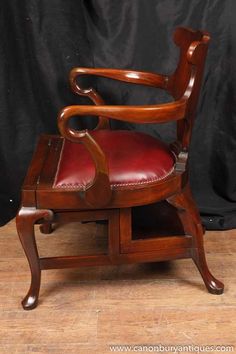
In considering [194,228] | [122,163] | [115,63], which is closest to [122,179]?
[122,163]

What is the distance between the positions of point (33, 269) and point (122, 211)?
1.25 feet

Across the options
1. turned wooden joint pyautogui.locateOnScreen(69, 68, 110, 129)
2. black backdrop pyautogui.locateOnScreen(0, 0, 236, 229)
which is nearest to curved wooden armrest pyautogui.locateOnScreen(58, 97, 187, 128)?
turned wooden joint pyautogui.locateOnScreen(69, 68, 110, 129)

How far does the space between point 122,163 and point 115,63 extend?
2.13ft

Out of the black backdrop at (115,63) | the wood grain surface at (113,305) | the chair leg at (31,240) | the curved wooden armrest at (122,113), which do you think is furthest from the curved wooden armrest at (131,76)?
the wood grain surface at (113,305)

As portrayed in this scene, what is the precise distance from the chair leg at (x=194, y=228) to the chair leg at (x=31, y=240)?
455 mm

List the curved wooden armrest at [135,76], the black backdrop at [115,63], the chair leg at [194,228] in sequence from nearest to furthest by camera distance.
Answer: the chair leg at [194,228] < the curved wooden armrest at [135,76] < the black backdrop at [115,63]

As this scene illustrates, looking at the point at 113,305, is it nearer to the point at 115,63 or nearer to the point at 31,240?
the point at 31,240

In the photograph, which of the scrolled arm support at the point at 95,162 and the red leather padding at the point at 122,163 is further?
the red leather padding at the point at 122,163

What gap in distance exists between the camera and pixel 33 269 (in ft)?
5.14

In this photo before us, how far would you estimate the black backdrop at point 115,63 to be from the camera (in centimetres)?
186

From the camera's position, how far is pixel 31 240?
4.94 feet

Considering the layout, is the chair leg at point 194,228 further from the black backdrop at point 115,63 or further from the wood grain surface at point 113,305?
the black backdrop at point 115,63

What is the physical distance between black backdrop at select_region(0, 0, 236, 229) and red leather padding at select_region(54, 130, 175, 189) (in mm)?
463

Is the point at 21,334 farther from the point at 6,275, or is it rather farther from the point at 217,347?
the point at 217,347
